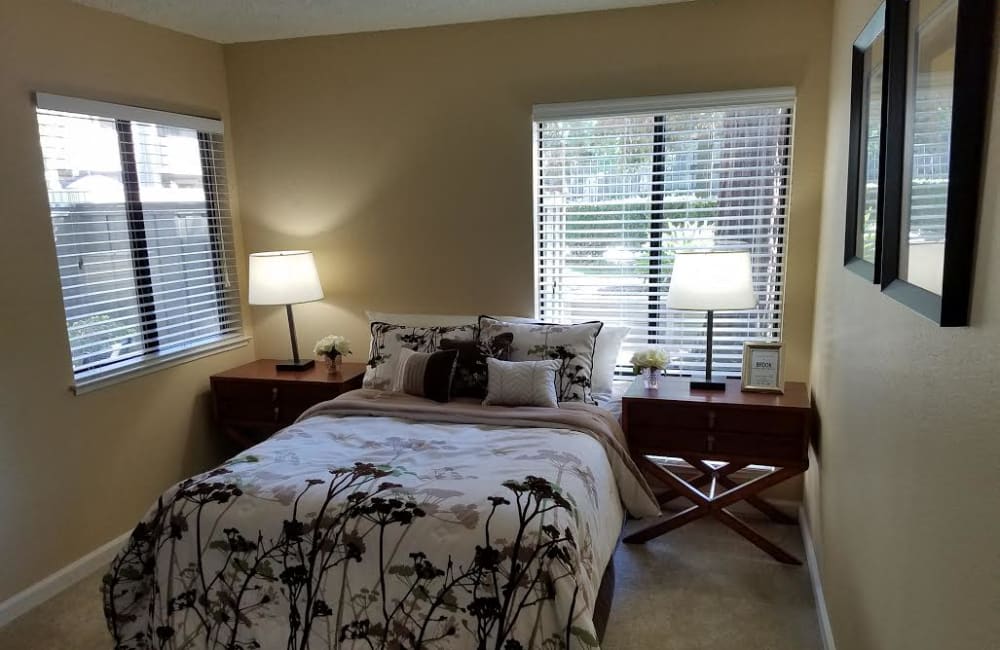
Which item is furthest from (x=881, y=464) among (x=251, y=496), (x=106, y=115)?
(x=106, y=115)

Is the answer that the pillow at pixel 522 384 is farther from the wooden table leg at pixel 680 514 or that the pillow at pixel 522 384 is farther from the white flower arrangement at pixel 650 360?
the wooden table leg at pixel 680 514

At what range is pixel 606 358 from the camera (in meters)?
3.26

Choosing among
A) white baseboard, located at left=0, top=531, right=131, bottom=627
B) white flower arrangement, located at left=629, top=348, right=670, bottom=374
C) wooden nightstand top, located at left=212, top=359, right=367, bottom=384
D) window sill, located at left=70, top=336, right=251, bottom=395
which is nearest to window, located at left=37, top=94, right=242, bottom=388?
window sill, located at left=70, top=336, right=251, bottom=395

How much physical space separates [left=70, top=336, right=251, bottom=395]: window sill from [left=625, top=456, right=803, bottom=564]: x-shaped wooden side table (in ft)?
7.87

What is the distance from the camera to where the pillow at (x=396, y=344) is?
326cm

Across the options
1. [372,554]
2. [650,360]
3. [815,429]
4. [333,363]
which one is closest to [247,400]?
[333,363]

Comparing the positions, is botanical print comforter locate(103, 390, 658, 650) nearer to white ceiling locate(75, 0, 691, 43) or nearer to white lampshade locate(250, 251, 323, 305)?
white lampshade locate(250, 251, 323, 305)

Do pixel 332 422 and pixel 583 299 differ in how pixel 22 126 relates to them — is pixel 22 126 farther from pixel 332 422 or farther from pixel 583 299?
pixel 583 299

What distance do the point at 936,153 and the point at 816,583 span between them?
6.52 feet

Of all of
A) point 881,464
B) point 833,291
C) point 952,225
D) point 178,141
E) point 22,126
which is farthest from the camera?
point 178,141

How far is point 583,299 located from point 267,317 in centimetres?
192

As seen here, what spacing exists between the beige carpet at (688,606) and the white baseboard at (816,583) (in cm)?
4

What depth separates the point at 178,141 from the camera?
11.4ft

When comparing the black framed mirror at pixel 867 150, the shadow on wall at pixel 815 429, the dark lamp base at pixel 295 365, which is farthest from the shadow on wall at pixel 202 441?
the black framed mirror at pixel 867 150
